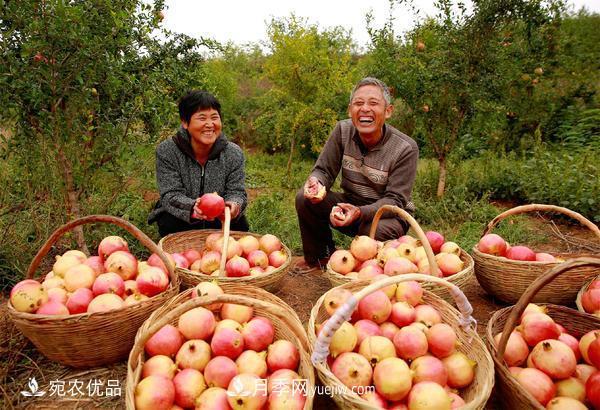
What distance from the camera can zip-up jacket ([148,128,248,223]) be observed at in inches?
126

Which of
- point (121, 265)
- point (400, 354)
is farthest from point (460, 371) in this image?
point (121, 265)

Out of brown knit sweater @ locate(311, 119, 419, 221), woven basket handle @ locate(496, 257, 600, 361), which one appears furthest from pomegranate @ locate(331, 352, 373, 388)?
brown knit sweater @ locate(311, 119, 419, 221)

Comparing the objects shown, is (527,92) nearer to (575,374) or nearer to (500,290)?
(500,290)

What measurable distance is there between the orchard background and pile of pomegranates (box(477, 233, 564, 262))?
50.3 inches

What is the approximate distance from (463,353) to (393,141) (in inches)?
72.2

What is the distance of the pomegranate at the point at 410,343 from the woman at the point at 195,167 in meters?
1.60

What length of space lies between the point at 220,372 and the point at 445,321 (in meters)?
1.11

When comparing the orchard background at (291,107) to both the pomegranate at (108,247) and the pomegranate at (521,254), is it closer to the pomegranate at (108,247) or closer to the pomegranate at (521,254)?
the pomegranate at (108,247)

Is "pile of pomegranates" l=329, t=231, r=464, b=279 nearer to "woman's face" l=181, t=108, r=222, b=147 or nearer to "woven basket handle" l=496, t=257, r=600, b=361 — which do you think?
"woven basket handle" l=496, t=257, r=600, b=361

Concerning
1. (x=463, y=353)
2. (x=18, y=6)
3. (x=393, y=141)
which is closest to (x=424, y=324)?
(x=463, y=353)

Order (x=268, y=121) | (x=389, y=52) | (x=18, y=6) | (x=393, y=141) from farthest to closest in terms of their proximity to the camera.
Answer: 1. (x=268, y=121)
2. (x=389, y=52)
3. (x=393, y=141)
4. (x=18, y=6)

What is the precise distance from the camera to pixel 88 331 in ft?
6.23

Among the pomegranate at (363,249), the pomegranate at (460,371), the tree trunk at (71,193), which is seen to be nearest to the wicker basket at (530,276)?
the pomegranate at (363,249)

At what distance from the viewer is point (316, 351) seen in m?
1.56
